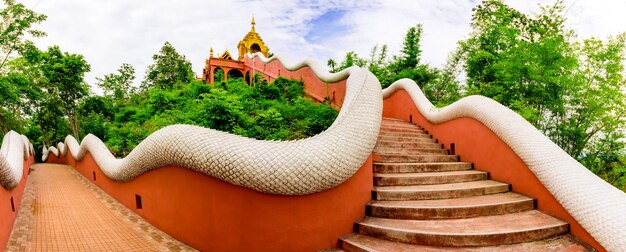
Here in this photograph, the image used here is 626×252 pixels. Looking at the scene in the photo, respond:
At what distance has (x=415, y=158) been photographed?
5.03 meters

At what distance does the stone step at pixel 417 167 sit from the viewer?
14.5 ft

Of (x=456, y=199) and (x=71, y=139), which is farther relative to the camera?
(x=71, y=139)

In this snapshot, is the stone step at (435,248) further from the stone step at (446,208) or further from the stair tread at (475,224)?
the stone step at (446,208)

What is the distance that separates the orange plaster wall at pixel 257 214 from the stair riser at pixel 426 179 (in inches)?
18.8

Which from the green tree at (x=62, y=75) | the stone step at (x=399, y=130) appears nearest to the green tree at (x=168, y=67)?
the green tree at (x=62, y=75)

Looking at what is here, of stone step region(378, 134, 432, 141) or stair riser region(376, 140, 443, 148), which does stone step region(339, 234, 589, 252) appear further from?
stone step region(378, 134, 432, 141)

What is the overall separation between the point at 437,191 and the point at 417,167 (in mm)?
821

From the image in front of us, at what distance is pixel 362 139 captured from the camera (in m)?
3.45

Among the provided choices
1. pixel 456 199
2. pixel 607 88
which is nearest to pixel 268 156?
pixel 456 199

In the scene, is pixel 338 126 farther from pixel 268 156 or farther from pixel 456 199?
Result: pixel 456 199

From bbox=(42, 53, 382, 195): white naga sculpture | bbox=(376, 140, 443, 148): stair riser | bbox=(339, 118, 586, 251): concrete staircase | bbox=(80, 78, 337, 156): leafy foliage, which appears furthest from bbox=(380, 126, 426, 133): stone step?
bbox=(42, 53, 382, 195): white naga sculpture

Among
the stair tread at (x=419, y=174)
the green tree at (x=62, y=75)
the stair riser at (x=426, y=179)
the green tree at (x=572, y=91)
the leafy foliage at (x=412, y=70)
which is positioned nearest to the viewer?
the stair riser at (x=426, y=179)

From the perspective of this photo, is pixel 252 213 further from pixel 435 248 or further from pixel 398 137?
pixel 398 137

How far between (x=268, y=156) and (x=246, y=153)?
0.68ft
